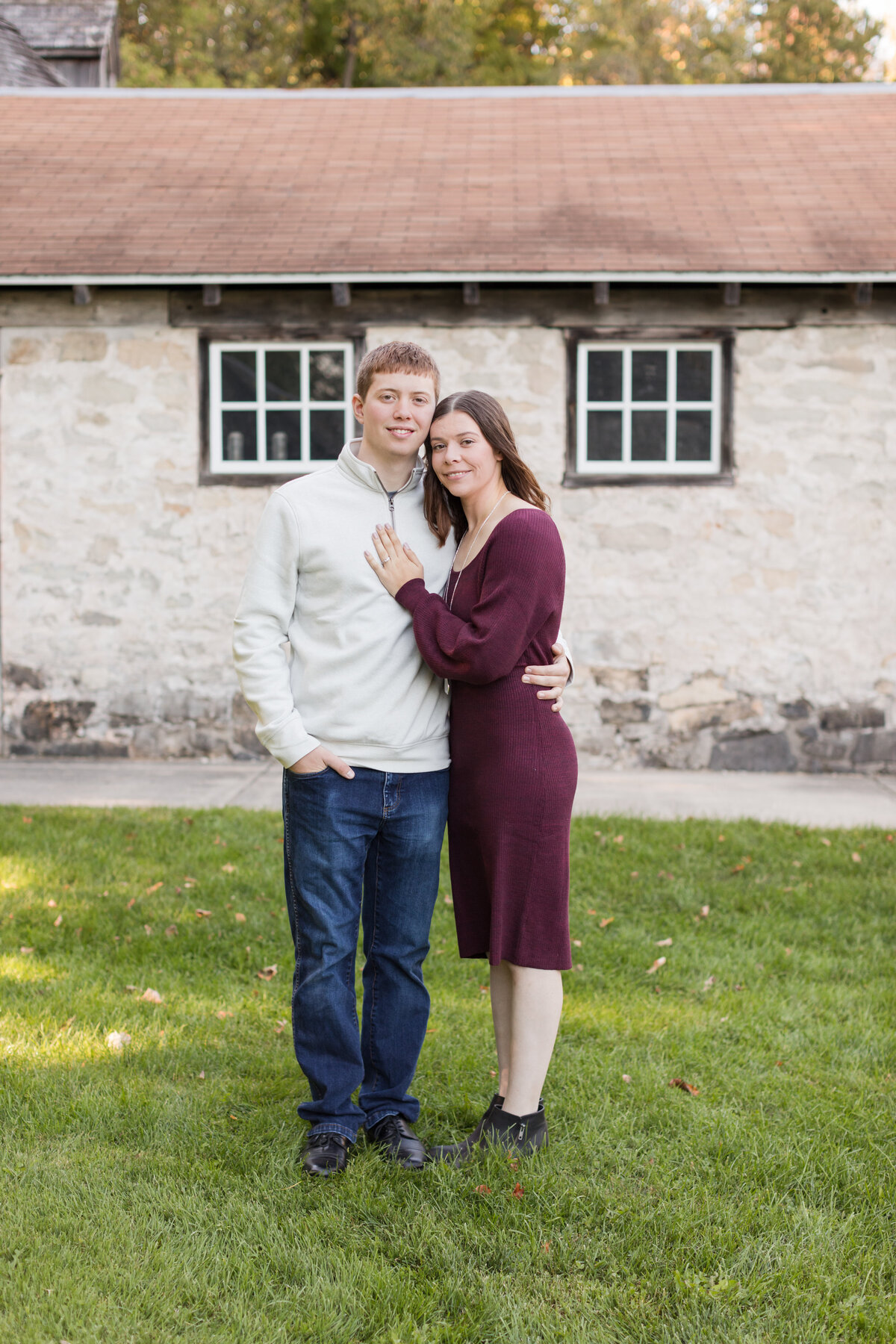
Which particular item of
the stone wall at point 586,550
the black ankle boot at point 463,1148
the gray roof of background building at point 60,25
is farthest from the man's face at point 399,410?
the gray roof of background building at point 60,25

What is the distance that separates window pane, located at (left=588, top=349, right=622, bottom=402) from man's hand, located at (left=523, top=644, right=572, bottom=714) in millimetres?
5576

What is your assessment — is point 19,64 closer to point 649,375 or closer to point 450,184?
point 450,184

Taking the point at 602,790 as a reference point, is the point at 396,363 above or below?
above

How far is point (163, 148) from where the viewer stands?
30.0 feet

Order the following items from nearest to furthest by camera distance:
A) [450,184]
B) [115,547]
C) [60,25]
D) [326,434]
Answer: [115,547]
[326,434]
[450,184]
[60,25]

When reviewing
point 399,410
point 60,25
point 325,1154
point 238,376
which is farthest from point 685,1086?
point 60,25

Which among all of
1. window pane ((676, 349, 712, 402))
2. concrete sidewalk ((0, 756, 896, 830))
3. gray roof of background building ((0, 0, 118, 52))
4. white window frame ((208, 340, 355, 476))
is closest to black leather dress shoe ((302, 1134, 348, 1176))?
concrete sidewalk ((0, 756, 896, 830))

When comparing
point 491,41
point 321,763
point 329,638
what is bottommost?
point 321,763

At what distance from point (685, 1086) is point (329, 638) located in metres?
1.71

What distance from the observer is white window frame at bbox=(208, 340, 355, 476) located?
8000 millimetres

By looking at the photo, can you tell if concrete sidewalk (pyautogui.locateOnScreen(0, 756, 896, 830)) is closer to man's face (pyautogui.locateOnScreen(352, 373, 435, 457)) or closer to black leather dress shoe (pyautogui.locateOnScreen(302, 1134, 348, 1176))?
black leather dress shoe (pyautogui.locateOnScreen(302, 1134, 348, 1176))

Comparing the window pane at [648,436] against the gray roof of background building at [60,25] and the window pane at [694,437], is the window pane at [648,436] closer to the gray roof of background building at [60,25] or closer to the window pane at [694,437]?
the window pane at [694,437]

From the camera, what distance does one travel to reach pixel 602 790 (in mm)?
7211

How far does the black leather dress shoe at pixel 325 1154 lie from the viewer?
2.76 meters
